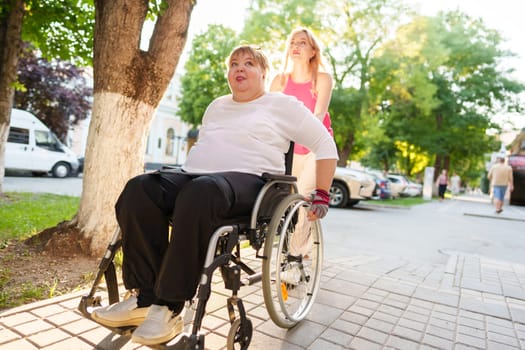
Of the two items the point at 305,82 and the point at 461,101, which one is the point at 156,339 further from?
the point at 461,101

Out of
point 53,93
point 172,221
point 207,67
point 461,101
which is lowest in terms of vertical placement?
point 172,221

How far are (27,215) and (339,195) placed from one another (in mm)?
7932

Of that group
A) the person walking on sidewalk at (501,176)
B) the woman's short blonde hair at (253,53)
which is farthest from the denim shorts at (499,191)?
the woman's short blonde hair at (253,53)

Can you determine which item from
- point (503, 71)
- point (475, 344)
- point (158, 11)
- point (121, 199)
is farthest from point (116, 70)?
point (503, 71)

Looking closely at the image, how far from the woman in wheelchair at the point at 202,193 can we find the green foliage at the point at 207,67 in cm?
2335

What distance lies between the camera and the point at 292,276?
2.68 m

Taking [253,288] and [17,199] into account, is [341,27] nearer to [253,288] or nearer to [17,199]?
[17,199]

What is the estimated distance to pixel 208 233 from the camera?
5.56ft

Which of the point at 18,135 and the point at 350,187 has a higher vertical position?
the point at 18,135

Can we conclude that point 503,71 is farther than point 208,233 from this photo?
Yes

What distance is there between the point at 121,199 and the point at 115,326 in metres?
0.58

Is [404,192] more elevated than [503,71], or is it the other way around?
[503,71]

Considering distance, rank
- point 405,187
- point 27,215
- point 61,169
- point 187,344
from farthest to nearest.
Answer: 1. point 405,187
2. point 61,169
3. point 27,215
4. point 187,344

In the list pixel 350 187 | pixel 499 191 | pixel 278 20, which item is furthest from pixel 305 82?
pixel 278 20
